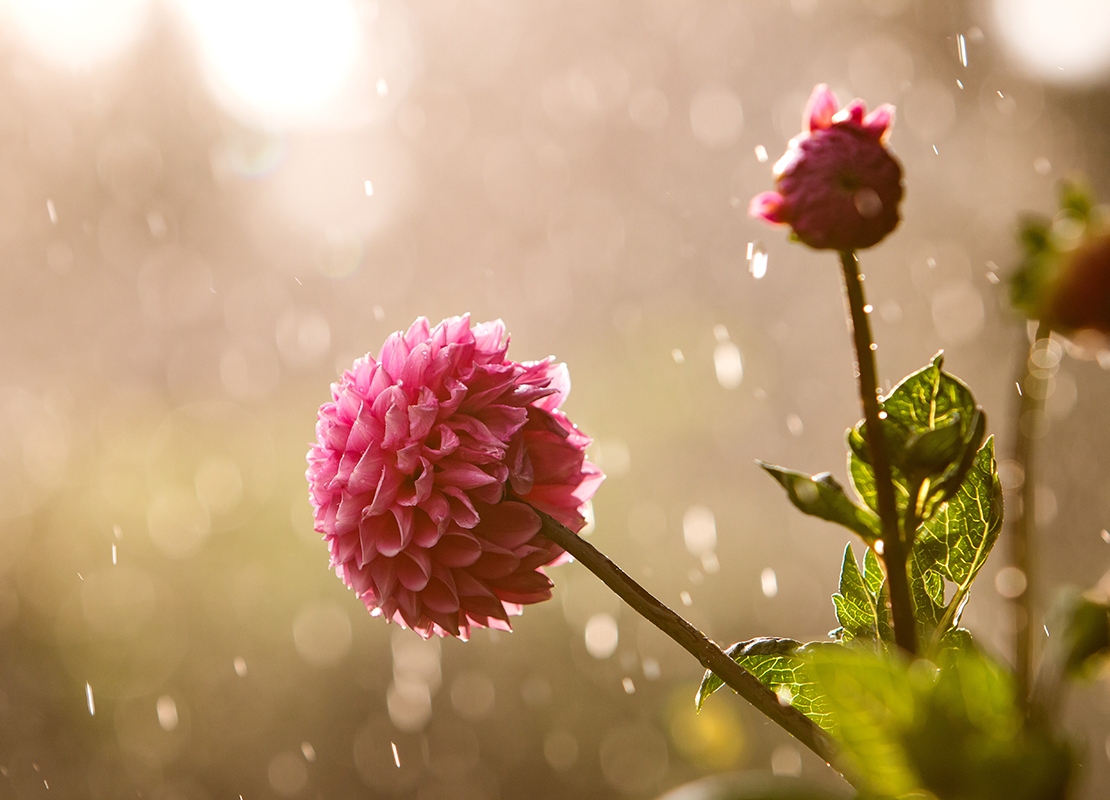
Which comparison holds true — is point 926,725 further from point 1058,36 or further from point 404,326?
point 404,326

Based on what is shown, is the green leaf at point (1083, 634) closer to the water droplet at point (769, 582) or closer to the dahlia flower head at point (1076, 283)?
the dahlia flower head at point (1076, 283)

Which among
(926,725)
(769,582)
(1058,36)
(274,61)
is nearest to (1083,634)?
(926,725)

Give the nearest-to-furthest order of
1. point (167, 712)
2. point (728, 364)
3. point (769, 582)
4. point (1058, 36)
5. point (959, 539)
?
point (959, 539) < point (1058, 36) < point (167, 712) < point (769, 582) < point (728, 364)

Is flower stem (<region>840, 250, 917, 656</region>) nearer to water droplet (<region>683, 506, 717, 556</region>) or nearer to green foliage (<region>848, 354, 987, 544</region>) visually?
green foliage (<region>848, 354, 987, 544</region>)

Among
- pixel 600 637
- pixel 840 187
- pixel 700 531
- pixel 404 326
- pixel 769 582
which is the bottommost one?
pixel 840 187

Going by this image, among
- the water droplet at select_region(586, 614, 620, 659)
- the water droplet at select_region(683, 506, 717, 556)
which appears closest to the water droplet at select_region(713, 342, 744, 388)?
the water droplet at select_region(683, 506, 717, 556)

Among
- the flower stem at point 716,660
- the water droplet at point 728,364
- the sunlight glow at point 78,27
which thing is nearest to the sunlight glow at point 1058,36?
the water droplet at point 728,364

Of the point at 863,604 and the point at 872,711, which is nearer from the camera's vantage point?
the point at 872,711
